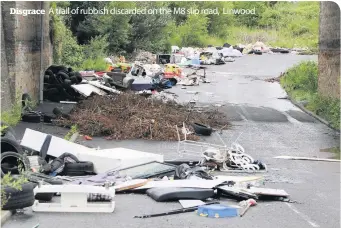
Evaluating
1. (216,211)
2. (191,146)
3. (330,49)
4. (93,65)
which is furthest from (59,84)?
(216,211)

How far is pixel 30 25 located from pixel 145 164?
11.4 m

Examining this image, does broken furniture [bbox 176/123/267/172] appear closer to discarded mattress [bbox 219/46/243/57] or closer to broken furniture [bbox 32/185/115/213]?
broken furniture [bbox 32/185/115/213]

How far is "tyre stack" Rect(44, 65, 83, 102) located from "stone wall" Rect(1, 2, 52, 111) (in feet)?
1.24

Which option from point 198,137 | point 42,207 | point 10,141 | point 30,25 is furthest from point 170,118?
point 42,207

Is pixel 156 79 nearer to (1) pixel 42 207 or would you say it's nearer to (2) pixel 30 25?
(2) pixel 30 25

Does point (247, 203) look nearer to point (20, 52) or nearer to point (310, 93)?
point (20, 52)

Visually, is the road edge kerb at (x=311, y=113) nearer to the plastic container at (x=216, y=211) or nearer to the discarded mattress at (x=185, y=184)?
the discarded mattress at (x=185, y=184)

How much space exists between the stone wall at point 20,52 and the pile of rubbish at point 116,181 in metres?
6.29

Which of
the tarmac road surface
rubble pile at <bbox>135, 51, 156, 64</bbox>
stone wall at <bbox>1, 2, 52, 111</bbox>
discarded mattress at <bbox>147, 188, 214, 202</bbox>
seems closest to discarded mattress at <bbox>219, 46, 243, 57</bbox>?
rubble pile at <bbox>135, 51, 156, 64</bbox>

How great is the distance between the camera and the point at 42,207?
10.1m

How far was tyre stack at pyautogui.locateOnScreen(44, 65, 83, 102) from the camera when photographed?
24.5 metres

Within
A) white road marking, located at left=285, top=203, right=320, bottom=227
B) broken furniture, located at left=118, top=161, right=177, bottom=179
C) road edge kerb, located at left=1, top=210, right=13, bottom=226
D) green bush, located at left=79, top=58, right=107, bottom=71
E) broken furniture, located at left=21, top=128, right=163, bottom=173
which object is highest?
green bush, located at left=79, top=58, right=107, bottom=71

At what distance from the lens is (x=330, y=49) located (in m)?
25.2

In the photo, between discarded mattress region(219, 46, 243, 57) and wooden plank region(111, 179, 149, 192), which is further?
discarded mattress region(219, 46, 243, 57)
